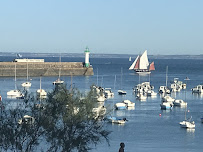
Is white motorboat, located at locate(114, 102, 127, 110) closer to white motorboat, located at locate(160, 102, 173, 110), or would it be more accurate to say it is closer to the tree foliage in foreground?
white motorboat, located at locate(160, 102, 173, 110)

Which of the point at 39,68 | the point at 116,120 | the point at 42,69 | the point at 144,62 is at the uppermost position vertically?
the point at 144,62

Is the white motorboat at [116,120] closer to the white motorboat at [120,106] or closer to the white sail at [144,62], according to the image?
the white motorboat at [120,106]

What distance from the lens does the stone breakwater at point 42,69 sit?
344 ft

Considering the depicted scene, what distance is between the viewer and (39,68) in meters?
110

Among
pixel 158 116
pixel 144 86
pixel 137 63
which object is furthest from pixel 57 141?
pixel 137 63

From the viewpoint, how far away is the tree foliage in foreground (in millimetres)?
19750

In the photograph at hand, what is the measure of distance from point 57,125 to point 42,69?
296ft

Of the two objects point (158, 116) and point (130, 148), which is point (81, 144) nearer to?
point (130, 148)

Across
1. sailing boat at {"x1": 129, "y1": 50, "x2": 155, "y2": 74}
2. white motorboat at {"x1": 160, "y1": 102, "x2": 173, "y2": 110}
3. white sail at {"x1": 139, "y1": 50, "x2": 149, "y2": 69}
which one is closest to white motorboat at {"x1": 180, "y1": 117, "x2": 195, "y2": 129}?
white motorboat at {"x1": 160, "y1": 102, "x2": 173, "y2": 110}

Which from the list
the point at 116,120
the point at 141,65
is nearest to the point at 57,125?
the point at 116,120

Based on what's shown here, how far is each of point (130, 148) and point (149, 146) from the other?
1464mm

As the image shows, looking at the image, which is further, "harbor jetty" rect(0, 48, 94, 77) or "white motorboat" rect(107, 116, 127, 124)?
"harbor jetty" rect(0, 48, 94, 77)

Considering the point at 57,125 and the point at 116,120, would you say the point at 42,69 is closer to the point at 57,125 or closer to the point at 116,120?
the point at 116,120

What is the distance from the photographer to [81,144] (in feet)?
65.9
